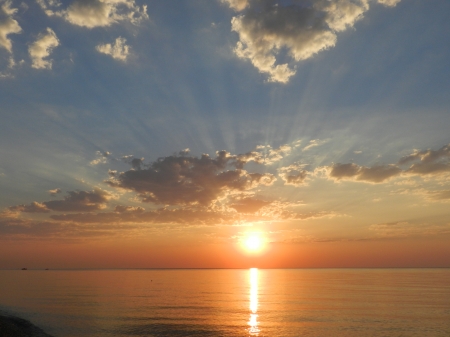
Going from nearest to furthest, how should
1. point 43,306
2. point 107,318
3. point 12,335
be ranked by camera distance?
point 12,335 < point 107,318 < point 43,306

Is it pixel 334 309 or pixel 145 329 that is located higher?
pixel 334 309

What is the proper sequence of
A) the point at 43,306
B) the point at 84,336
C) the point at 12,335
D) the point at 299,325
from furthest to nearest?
the point at 43,306, the point at 299,325, the point at 84,336, the point at 12,335

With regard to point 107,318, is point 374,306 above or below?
above

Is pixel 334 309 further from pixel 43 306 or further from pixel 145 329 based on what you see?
pixel 43 306

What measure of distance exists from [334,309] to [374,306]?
12.1 meters

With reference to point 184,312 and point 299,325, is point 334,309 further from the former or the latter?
point 184,312

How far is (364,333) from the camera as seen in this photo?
52.8 m

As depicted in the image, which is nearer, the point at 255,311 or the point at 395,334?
the point at 395,334

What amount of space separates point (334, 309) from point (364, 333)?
24811 millimetres

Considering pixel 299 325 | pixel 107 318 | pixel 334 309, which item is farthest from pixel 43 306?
pixel 334 309

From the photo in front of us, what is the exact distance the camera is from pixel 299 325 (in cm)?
5925

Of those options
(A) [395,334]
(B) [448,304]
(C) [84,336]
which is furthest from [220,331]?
(B) [448,304]

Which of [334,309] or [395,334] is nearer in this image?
[395,334]

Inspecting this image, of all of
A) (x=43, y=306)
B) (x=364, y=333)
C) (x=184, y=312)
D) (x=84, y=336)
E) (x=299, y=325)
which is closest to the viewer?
(x=84, y=336)
